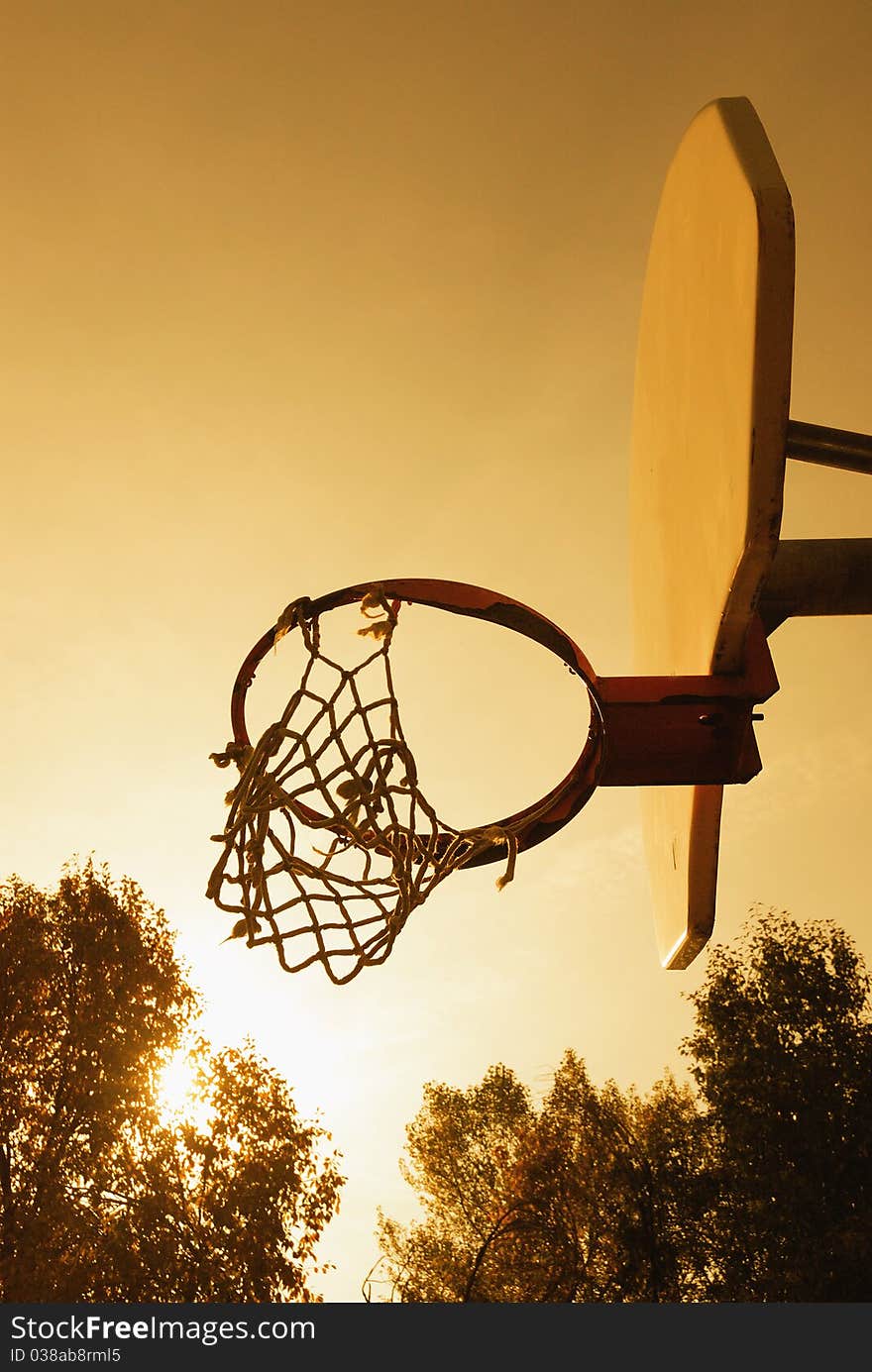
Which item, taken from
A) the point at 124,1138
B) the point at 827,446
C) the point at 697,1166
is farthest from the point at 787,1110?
the point at 827,446

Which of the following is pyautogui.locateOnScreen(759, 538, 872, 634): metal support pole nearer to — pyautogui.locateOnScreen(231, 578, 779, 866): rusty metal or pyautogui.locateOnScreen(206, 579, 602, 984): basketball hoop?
pyautogui.locateOnScreen(231, 578, 779, 866): rusty metal

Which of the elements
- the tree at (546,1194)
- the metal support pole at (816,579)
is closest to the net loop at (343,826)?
the metal support pole at (816,579)

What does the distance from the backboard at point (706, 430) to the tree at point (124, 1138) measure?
5.78 metres

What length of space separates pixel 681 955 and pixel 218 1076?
20.4 feet

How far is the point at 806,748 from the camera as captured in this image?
18.5 feet

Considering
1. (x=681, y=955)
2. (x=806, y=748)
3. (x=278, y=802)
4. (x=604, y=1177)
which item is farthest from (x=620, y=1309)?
(x=278, y=802)

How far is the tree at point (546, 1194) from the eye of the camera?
8.02 meters

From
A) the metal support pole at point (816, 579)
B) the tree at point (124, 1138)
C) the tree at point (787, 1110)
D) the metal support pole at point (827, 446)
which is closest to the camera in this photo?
the metal support pole at point (827, 446)

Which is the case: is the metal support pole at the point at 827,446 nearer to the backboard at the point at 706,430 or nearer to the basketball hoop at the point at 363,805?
the backboard at the point at 706,430

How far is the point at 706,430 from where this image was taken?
5.08 ft

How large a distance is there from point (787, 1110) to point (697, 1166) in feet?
3.24

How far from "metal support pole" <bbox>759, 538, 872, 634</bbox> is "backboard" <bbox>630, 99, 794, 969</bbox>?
13 cm

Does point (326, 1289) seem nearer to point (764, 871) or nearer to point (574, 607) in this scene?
point (764, 871)

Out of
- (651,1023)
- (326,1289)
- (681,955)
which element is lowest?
(326,1289)
